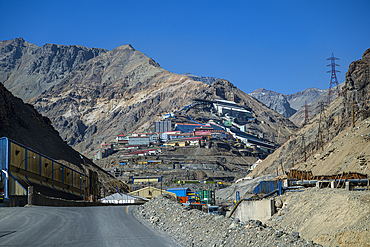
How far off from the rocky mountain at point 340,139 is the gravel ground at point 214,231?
2849cm

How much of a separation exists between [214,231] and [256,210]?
22549 mm

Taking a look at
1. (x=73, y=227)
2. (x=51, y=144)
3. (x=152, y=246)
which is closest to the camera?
(x=152, y=246)

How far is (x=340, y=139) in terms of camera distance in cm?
6244

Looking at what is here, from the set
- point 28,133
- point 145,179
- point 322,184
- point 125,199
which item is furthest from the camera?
point 145,179

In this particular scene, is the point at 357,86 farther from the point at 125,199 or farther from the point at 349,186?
the point at 349,186

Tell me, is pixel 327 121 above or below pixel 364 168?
above

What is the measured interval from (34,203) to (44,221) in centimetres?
1709

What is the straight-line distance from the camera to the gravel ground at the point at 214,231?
618 inches

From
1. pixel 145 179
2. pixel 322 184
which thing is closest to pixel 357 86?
pixel 322 184

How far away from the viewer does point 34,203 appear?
37688 millimetres

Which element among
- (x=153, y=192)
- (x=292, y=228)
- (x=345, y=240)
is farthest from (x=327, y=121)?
(x=345, y=240)

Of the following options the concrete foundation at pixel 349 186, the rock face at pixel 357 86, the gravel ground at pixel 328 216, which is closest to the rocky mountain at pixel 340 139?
the rock face at pixel 357 86

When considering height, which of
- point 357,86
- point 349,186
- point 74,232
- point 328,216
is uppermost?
point 357,86

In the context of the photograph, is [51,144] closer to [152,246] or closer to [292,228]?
[292,228]
